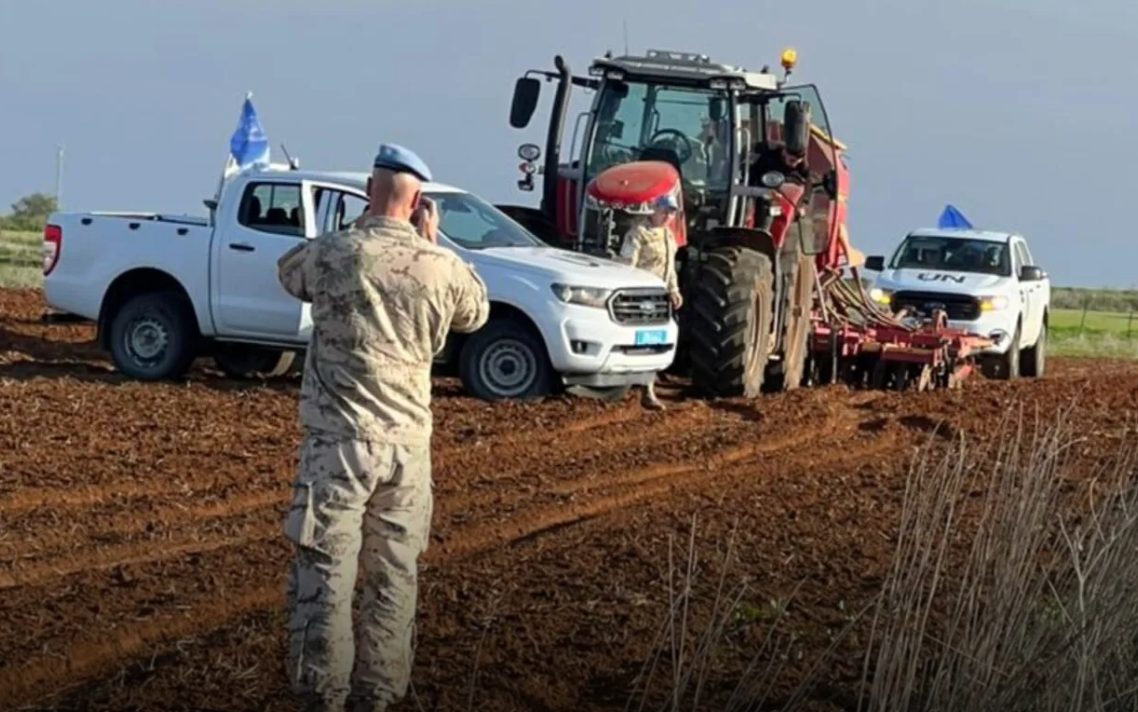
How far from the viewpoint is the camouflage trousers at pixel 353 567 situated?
6816 millimetres

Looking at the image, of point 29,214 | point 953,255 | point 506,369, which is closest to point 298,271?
point 506,369

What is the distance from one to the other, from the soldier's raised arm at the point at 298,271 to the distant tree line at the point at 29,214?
52582 millimetres

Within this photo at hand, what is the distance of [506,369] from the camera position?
15.8m

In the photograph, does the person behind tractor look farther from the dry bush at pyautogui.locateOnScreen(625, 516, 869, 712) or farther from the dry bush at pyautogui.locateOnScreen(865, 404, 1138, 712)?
the dry bush at pyautogui.locateOnScreen(865, 404, 1138, 712)

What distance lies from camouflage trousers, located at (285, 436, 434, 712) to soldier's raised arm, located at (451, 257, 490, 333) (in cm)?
47

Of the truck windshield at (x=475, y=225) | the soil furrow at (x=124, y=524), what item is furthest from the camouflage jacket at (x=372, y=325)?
the truck windshield at (x=475, y=225)

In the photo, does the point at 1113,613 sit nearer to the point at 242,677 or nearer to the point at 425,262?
the point at 425,262

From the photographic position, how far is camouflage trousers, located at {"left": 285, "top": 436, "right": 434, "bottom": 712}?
6.82m

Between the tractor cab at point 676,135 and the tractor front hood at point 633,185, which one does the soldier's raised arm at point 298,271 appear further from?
the tractor cab at point 676,135

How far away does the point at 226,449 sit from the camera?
13.0 meters

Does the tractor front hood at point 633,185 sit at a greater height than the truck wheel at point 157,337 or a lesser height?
greater

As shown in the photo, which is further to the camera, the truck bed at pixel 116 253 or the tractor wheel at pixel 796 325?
the tractor wheel at pixel 796 325

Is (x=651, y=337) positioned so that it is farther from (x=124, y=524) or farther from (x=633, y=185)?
(x=124, y=524)

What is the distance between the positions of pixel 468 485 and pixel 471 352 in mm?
3798
